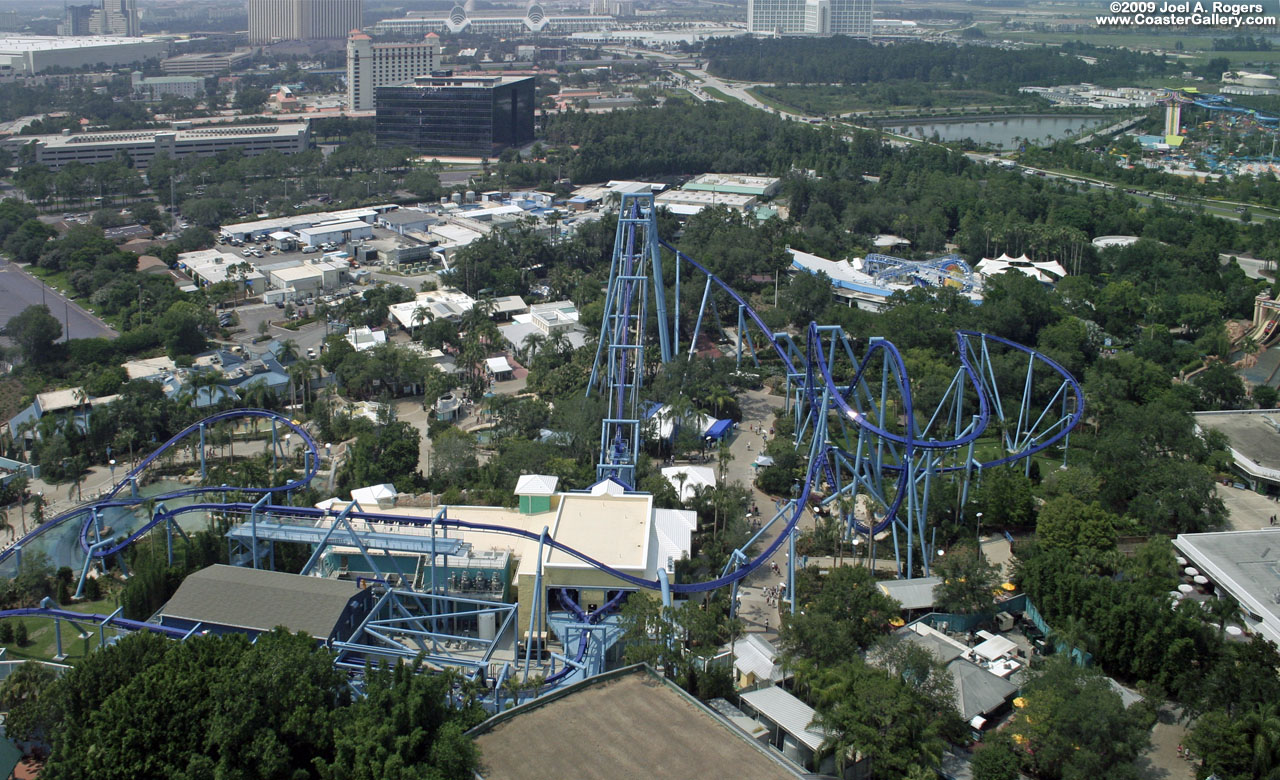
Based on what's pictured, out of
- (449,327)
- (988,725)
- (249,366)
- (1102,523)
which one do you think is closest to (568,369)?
(449,327)

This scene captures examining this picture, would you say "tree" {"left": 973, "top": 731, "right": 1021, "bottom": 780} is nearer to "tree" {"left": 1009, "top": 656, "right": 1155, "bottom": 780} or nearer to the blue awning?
"tree" {"left": 1009, "top": 656, "right": 1155, "bottom": 780}

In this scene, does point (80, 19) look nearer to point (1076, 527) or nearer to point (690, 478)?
point (690, 478)

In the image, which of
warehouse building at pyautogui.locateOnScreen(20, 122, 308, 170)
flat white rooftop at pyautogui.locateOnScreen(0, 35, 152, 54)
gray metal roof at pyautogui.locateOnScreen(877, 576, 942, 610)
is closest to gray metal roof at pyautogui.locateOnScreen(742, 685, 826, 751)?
gray metal roof at pyautogui.locateOnScreen(877, 576, 942, 610)

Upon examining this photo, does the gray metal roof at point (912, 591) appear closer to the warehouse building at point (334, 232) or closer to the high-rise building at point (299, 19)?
the warehouse building at point (334, 232)

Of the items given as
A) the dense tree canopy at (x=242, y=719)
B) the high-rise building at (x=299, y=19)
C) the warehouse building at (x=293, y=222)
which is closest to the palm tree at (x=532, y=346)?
the dense tree canopy at (x=242, y=719)

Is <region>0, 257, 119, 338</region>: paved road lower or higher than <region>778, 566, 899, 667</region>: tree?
higher
